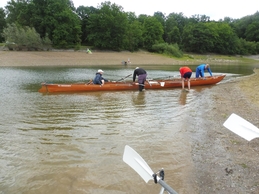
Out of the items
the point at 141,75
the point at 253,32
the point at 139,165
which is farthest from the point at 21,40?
the point at 253,32

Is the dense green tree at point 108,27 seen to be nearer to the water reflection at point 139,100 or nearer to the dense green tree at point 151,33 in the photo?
the dense green tree at point 151,33

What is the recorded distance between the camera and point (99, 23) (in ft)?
212

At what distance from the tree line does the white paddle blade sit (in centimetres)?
4822

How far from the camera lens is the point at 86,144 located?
20.7 feet

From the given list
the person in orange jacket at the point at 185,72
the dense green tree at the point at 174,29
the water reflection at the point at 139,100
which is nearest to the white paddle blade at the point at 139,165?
the water reflection at the point at 139,100

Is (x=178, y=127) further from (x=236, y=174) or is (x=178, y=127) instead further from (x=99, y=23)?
(x=99, y=23)

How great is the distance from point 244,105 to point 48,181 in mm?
9647

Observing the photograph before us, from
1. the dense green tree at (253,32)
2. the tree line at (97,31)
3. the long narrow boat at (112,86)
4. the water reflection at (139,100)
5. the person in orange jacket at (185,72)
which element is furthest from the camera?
the dense green tree at (253,32)

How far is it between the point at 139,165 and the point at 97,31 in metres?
65.1

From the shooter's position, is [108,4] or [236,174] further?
[108,4]

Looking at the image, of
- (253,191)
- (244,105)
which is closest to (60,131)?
(253,191)

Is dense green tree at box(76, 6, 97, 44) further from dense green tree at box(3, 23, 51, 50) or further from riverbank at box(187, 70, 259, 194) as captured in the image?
riverbank at box(187, 70, 259, 194)

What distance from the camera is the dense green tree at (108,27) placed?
6162 centimetres

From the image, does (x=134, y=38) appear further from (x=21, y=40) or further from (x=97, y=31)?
(x=21, y=40)
